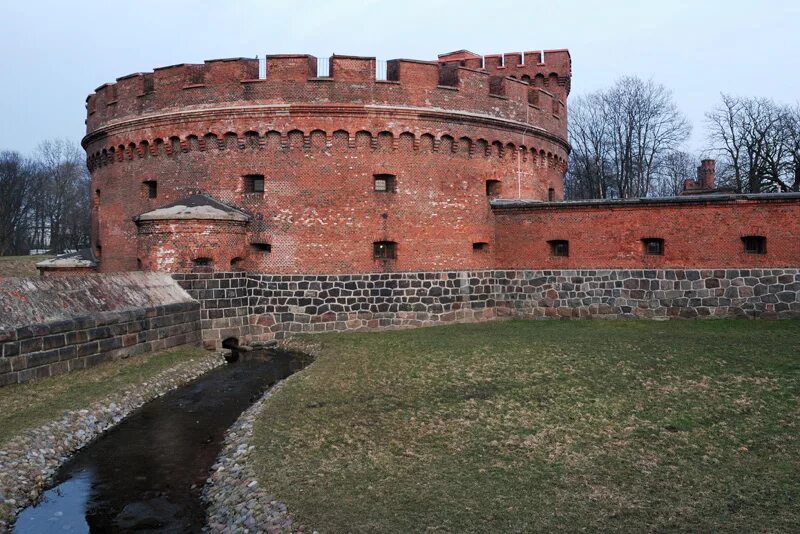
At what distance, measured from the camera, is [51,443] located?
24.2ft

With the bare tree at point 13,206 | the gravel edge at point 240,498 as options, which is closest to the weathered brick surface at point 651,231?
the gravel edge at point 240,498

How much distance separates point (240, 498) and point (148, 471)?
1.81m

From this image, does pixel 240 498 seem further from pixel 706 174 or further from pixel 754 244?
pixel 706 174

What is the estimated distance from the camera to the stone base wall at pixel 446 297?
1419 cm

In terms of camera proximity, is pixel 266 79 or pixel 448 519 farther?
pixel 266 79

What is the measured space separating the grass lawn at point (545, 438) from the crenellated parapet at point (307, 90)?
21.8ft

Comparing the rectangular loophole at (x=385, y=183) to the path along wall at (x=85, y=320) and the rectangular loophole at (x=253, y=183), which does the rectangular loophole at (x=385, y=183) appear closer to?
the rectangular loophole at (x=253, y=183)

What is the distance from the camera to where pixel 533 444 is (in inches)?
260

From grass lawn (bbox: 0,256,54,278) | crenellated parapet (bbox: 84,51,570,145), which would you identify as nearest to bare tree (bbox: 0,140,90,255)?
grass lawn (bbox: 0,256,54,278)

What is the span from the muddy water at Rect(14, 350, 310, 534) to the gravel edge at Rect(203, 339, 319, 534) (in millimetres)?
144

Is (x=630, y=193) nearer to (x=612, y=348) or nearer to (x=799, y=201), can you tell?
(x=799, y=201)

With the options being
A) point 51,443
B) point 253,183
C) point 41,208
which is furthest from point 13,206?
point 51,443

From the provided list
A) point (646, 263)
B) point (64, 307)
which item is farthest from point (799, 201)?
point (64, 307)

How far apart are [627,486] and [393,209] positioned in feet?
34.6
